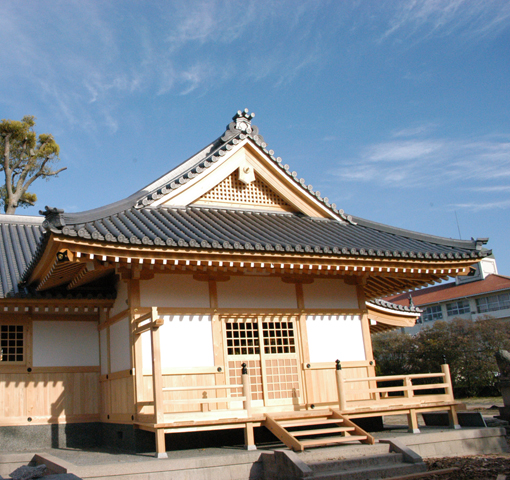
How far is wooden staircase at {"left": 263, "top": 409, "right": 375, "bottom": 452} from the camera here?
27.3 ft

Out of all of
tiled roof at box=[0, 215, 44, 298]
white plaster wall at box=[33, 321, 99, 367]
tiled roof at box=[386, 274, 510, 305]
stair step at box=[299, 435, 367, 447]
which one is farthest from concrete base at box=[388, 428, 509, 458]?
tiled roof at box=[386, 274, 510, 305]

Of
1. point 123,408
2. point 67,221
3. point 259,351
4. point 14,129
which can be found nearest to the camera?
point 67,221

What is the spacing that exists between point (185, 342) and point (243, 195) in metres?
4.18

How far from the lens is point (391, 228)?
13.0 metres

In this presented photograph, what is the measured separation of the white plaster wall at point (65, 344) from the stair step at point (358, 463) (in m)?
5.75

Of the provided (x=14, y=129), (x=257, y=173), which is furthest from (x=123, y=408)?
(x=14, y=129)

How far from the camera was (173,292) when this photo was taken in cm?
1005

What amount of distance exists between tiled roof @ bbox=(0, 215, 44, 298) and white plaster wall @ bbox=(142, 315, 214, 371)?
314 cm

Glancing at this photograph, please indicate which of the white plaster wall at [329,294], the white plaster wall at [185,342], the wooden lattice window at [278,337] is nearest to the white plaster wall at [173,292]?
the white plaster wall at [185,342]

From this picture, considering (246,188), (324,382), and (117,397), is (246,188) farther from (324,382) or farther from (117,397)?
(117,397)

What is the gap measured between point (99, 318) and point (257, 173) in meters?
4.90

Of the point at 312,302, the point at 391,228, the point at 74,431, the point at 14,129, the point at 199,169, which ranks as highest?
the point at 14,129

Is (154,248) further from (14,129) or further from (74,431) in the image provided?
(14,129)

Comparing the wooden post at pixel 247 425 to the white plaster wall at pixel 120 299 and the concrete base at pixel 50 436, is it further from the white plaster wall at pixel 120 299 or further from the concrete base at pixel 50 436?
the concrete base at pixel 50 436
